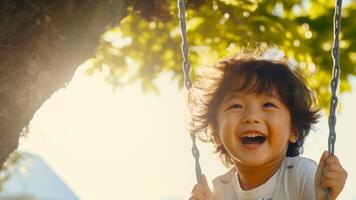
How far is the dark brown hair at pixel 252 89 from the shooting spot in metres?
3.00

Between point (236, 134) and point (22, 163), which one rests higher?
point (22, 163)

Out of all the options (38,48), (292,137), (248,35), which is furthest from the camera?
(248,35)

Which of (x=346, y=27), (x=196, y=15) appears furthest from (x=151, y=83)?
(x=346, y=27)

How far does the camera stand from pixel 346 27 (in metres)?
5.02

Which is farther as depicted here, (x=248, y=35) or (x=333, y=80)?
(x=248, y=35)

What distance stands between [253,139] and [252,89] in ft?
0.81

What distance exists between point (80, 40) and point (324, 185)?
1.52 metres

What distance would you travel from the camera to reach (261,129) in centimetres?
278

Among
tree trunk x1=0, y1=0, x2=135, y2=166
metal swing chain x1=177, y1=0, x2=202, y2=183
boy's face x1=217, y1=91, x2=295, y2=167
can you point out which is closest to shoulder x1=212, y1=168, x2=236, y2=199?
boy's face x1=217, y1=91, x2=295, y2=167

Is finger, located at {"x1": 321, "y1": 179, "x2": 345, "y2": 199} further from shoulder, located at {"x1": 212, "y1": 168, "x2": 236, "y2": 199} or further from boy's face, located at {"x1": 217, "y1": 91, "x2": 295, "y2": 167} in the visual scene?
shoulder, located at {"x1": 212, "y1": 168, "x2": 236, "y2": 199}

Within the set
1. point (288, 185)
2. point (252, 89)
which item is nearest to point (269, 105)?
point (252, 89)

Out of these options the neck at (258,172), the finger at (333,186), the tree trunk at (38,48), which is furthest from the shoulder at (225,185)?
the tree trunk at (38,48)

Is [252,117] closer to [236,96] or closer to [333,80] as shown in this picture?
[236,96]

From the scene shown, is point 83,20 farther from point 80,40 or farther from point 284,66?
point 284,66
